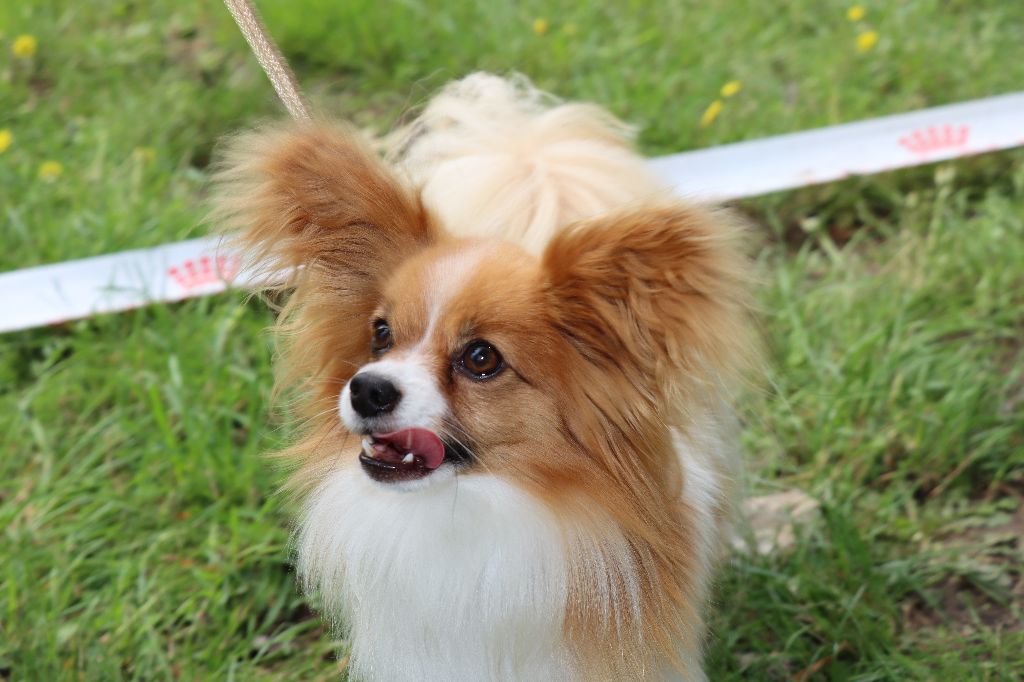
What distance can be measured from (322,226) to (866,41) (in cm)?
333

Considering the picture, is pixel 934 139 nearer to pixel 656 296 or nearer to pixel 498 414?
pixel 656 296

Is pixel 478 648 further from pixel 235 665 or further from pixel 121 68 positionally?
pixel 121 68

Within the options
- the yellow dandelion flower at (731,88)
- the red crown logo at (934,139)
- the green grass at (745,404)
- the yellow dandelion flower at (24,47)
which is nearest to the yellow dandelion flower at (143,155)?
the green grass at (745,404)

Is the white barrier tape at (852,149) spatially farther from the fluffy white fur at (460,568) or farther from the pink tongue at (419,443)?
the pink tongue at (419,443)

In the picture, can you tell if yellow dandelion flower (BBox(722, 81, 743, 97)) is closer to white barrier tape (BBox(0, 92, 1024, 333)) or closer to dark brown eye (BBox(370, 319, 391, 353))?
white barrier tape (BBox(0, 92, 1024, 333))

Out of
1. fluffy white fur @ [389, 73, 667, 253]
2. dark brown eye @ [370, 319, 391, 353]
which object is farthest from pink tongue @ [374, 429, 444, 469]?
fluffy white fur @ [389, 73, 667, 253]

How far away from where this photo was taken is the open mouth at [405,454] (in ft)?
6.64

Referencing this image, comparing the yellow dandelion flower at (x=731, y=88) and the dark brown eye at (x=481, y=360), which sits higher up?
the dark brown eye at (x=481, y=360)

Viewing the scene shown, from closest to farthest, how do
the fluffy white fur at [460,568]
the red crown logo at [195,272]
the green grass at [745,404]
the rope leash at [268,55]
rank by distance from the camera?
the fluffy white fur at [460,568] → the rope leash at [268,55] → the green grass at [745,404] → the red crown logo at [195,272]

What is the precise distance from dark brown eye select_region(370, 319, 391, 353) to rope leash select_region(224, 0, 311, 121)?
20.3 inches

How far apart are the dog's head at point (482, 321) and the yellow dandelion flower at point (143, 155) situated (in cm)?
217

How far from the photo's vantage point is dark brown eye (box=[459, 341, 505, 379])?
2086 millimetres

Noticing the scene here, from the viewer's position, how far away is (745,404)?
2475mm

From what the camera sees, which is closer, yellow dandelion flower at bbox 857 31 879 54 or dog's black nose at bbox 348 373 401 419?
dog's black nose at bbox 348 373 401 419
